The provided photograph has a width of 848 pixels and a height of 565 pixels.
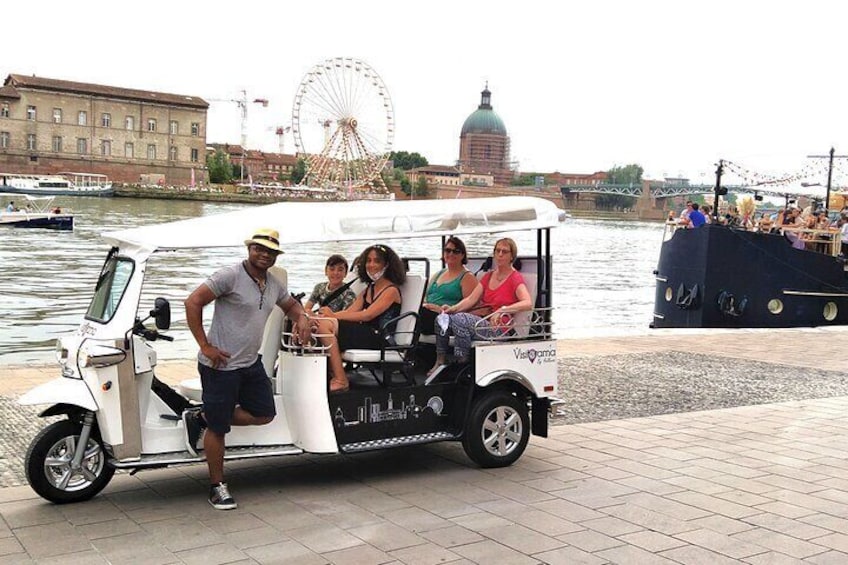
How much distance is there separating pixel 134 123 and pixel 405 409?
13796cm

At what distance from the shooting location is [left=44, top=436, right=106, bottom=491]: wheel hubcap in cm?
623

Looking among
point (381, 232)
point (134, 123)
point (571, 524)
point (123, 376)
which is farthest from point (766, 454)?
point (134, 123)

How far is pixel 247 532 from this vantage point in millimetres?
5914

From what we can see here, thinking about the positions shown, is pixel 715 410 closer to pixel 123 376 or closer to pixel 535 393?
pixel 535 393

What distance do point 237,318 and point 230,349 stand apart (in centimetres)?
21

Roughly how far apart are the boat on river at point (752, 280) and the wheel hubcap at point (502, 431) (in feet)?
56.7

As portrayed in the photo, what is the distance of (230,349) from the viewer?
6.39 metres

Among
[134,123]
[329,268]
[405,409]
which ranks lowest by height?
[405,409]

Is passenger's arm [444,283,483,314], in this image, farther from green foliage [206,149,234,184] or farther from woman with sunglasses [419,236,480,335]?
green foliage [206,149,234,184]

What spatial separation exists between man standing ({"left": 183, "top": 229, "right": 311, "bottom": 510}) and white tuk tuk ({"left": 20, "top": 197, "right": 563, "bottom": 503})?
0.20 meters

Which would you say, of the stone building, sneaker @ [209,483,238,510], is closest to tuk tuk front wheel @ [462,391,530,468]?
sneaker @ [209,483,238,510]

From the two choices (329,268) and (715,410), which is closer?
(329,268)

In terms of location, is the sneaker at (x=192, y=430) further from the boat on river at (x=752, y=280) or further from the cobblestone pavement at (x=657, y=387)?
the boat on river at (x=752, y=280)

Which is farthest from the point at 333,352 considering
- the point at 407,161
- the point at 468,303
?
the point at 407,161
